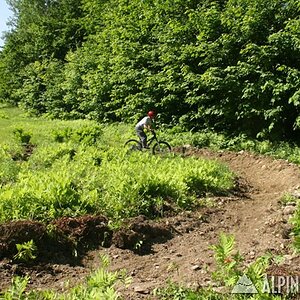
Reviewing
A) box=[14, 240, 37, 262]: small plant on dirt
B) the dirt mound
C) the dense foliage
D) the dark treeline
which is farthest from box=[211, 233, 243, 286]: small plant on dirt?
the dark treeline

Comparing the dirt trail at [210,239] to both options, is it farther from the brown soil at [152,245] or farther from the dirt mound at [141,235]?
the dirt mound at [141,235]

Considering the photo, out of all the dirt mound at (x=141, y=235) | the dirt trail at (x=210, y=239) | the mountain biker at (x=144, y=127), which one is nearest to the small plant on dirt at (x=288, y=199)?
the dirt trail at (x=210, y=239)

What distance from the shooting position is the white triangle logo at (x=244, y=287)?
3.91 m

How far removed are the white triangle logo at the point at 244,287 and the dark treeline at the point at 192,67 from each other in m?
9.78

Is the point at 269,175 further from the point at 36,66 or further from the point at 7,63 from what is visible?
the point at 7,63

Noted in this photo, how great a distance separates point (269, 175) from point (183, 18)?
8999mm

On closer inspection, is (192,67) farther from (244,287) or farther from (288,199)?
(244,287)

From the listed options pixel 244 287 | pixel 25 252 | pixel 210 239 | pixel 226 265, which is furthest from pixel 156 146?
pixel 244 287

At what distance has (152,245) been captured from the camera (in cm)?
647

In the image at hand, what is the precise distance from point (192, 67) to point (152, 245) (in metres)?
11.5

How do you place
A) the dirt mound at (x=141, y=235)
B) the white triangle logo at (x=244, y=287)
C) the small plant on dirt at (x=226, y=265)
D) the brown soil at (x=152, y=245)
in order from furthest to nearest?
the dirt mound at (x=141, y=235) < the brown soil at (x=152, y=245) < the small plant on dirt at (x=226, y=265) < the white triangle logo at (x=244, y=287)

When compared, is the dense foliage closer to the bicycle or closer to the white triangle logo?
the bicycle

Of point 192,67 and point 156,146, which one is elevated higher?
point 192,67

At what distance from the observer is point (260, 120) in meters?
14.9
